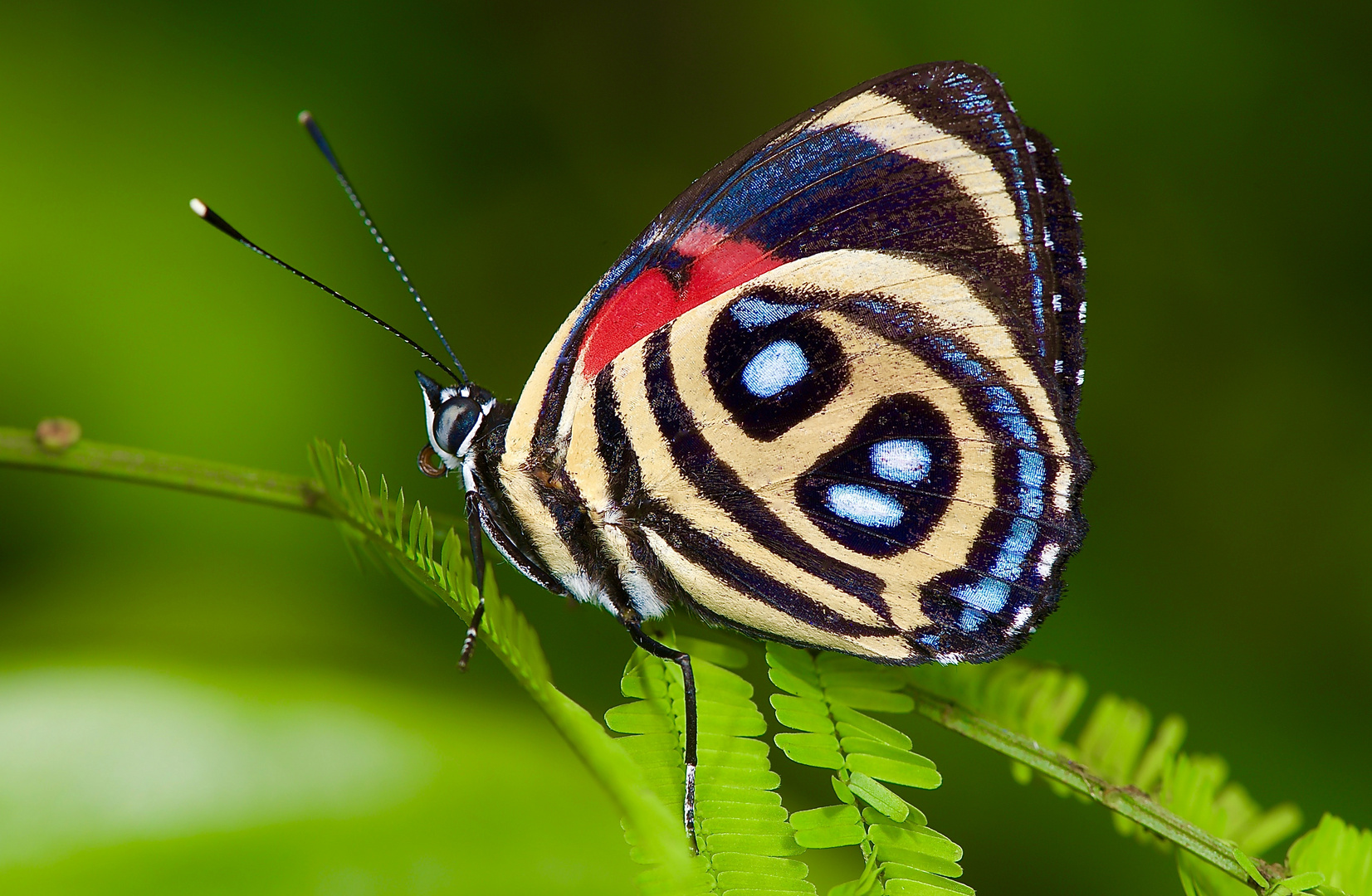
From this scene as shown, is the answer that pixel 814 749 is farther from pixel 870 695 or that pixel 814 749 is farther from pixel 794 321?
pixel 794 321

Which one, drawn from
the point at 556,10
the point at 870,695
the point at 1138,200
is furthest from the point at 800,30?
the point at 870,695

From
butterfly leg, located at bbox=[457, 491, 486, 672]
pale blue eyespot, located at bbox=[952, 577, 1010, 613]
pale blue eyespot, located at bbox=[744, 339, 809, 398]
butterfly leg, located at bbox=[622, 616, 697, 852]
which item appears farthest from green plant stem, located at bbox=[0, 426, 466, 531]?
pale blue eyespot, located at bbox=[952, 577, 1010, 613]

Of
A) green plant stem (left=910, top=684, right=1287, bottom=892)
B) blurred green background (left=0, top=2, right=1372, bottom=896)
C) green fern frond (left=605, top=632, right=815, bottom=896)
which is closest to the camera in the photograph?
green fern frond (left=605, top=632, right=815, bottom=896)

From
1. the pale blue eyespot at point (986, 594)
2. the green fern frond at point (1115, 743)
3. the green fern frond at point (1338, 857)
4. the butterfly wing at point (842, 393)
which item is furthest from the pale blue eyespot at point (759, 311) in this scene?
the green fern frond at point (1338, 857)

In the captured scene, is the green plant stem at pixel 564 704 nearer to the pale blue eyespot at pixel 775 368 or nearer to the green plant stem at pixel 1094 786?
the green plant stem at pixel 1094 786

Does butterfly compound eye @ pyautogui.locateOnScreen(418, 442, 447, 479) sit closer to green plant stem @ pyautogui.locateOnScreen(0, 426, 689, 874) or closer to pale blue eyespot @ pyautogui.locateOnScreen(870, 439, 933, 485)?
green plant stem @ pyautogui.locateOnScreen(0, 426, 689, 874)

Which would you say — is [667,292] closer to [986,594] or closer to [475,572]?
[475,572]

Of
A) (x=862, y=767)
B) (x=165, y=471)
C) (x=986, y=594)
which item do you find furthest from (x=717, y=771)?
(x=165, y=471)
